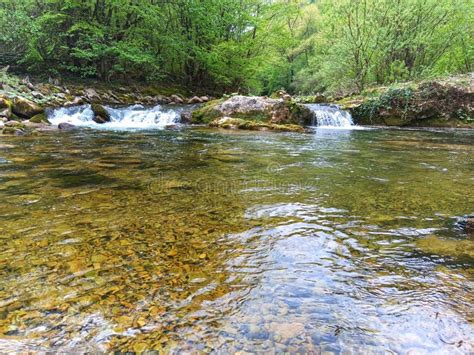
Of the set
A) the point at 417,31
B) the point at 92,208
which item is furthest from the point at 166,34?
the point at 92,208

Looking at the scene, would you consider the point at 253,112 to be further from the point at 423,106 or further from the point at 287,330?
the point at 287,330

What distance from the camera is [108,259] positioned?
7.62 ft

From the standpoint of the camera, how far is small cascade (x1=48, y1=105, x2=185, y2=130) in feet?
43.0

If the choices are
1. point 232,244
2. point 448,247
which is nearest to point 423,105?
point 448,247

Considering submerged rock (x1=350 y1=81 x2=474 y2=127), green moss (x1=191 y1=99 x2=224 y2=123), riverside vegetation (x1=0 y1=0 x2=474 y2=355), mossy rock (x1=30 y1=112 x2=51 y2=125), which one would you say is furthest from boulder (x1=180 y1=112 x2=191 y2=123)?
submerged rock (x1=350 y1=81 x2=474 y2=127)

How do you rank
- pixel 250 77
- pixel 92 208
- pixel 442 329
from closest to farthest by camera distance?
pixel 442 329 → pixel 92 208 → pixel 250 77

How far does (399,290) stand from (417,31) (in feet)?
65.3

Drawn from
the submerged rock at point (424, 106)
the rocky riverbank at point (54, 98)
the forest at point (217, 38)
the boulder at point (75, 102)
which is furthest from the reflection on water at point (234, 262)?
the forest at point (217, 38)

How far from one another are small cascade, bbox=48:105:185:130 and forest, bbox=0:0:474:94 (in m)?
5.17

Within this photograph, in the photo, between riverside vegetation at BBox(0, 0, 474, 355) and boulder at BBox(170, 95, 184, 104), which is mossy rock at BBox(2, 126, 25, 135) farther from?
boulder at BBox(170, 95, 184, 104)

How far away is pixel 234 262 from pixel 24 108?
1276cm

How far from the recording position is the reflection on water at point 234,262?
1620mm

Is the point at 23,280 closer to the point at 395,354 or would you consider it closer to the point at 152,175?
the point at 395,354

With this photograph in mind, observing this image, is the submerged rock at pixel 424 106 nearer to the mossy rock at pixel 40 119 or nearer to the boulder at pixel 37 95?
the mossy rock at pixel 40 119
